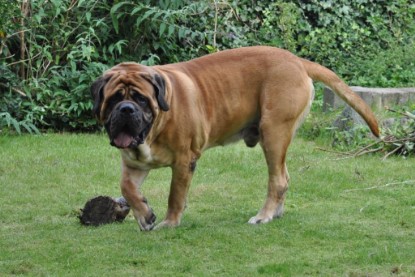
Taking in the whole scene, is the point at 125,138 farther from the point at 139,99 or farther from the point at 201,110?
the point at 201,110

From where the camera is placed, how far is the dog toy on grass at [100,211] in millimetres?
8008

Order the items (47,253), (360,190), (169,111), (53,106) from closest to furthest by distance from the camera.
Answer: (47,253)
(169,111)
(360,190)
(53,106)

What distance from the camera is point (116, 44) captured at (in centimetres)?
1272

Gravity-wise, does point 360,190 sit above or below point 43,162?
above

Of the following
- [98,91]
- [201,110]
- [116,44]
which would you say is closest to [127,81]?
[98,91]

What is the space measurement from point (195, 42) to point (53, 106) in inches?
97.9

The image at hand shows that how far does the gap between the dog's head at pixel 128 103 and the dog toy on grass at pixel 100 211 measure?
2.74 feet

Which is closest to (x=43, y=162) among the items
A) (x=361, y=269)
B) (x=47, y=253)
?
(x=47, y=253)

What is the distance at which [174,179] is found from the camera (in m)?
7.82

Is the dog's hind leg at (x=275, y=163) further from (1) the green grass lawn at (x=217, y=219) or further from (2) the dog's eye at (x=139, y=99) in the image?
(2) the dog's eye at (x=139, y=99)

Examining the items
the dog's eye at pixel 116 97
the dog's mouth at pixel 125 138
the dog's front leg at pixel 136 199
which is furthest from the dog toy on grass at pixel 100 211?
the dog's eye at pixel 116 97

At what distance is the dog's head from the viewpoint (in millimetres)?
7242

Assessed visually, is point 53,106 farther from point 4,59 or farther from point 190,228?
point 190,228

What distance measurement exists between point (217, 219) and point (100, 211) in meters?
0.96
